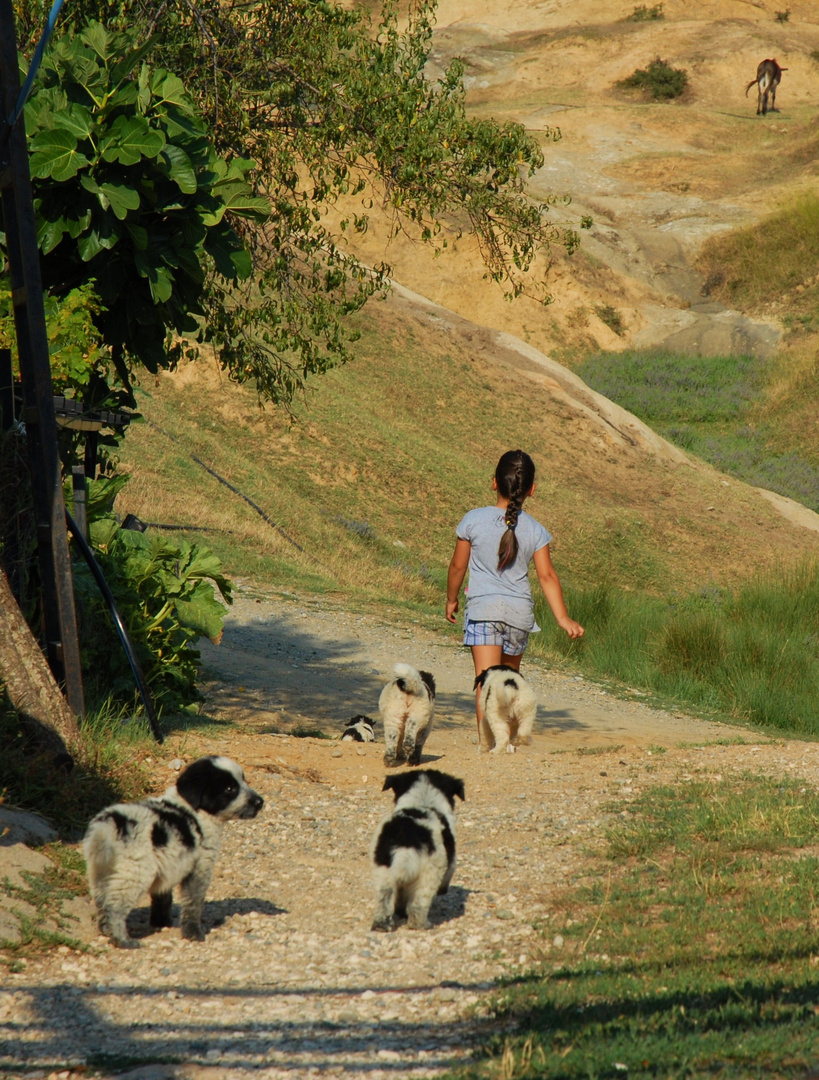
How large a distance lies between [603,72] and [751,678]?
63.9 meters

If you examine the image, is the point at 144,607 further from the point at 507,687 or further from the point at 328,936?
the point at 328,936

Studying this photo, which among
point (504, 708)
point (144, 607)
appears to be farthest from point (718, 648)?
point (144, 607)

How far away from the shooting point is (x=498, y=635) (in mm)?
8102

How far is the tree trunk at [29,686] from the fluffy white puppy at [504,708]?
3067 millimetres

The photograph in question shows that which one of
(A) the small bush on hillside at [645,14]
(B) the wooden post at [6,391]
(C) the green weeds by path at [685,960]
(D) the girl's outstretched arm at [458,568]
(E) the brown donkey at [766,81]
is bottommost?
(C) the green weeds by path at [685,960]

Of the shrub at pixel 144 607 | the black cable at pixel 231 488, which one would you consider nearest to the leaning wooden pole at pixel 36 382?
the shrub at pixel 144 607

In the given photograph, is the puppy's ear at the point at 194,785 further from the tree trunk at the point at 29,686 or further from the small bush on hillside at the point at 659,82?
the small bush on hillside at the point at 659,82

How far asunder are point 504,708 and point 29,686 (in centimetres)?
349

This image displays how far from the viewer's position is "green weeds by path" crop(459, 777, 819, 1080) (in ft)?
10.6

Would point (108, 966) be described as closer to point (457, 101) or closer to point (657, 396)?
point (457, 101)

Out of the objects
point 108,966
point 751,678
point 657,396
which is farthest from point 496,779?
point 657,396

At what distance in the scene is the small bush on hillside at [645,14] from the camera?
77.2m

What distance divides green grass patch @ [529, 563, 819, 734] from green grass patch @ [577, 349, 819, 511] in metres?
16.6

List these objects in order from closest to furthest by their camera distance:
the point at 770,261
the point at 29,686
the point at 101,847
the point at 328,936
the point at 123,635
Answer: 1. the point at 101,847
2. the point at 328,936
3. the point at 29,686
4. the point at 123,635
5. the point at 770,261
